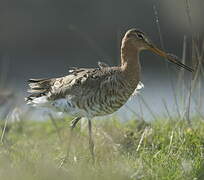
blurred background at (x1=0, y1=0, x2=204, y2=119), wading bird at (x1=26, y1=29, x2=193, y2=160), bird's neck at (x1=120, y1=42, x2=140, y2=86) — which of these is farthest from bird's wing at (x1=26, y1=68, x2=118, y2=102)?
blurred background at (x1=0, y1=0, x2=204, y2=119)

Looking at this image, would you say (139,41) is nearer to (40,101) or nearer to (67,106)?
(67,106)

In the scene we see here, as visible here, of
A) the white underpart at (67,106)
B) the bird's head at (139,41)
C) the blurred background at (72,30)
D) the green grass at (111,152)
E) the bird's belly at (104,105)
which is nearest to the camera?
the green grass at (111,152)

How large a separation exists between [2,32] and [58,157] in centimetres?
1377

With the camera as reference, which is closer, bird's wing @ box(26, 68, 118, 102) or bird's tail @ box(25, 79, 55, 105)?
bird's wing @ box(26, 68, 118, 102)

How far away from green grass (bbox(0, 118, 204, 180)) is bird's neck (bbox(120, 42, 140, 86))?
2.06ft

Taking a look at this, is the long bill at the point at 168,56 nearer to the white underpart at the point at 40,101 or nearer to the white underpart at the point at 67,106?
the white underpart at the point at 67,106

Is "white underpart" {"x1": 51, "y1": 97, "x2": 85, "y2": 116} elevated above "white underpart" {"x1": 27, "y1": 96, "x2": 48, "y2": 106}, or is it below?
below

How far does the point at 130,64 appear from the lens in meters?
8.50

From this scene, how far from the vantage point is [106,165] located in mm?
7336

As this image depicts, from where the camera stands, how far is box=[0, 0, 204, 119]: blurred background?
69.5ft

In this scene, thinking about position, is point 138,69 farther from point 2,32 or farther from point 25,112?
point 2,32

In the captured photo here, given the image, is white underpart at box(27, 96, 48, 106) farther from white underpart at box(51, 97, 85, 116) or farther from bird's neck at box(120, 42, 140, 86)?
bird's neck at box(120, 42, 140, 86)

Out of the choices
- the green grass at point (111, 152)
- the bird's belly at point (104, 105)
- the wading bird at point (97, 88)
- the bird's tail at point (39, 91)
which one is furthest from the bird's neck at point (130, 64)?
the bird's tail at point (39, 91)

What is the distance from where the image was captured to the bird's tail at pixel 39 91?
8.60m
